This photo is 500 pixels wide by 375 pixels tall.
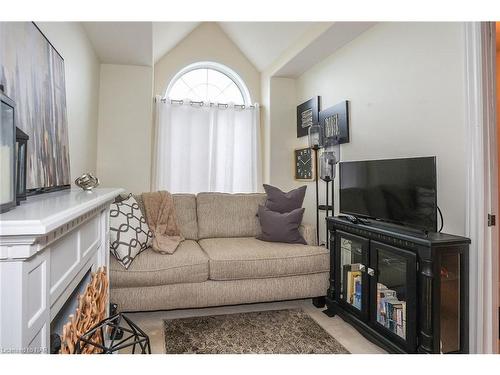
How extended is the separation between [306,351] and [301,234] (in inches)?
42.2

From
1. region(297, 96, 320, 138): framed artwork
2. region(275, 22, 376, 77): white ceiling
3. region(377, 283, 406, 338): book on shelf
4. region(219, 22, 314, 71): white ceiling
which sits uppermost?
region(219, 22, 314, 71): white ceiling

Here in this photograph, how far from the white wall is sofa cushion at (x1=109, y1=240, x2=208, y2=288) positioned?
5.55 ft

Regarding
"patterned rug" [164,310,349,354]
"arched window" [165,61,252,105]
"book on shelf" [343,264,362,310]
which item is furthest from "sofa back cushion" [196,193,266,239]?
"arched window" [165,61,252,105]

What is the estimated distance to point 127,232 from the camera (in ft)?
7.66

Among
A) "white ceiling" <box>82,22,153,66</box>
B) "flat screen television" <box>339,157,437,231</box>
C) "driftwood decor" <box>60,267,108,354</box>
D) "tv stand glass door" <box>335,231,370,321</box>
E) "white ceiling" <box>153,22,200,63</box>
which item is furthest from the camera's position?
"white ceiling" <box>153,22,200,63</box>

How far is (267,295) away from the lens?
245 centimetres

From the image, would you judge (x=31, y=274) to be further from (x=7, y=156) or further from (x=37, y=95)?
(x=37, y=95)

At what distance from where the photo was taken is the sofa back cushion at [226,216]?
304cm

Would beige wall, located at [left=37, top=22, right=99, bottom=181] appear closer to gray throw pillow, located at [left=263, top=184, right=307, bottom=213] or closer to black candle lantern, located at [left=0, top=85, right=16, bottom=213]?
black candle lantern, located at [left=0, top=85, right=16, bottom=213]

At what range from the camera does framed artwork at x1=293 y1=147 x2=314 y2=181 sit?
12.3 feet

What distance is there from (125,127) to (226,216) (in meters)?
1.74

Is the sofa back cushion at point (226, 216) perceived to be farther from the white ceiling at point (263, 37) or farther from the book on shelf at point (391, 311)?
the white ceiling at point (263, 37)

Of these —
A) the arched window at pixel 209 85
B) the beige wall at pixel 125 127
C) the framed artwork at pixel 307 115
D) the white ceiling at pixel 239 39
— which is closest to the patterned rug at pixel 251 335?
the beige wall at pixel 125 127
